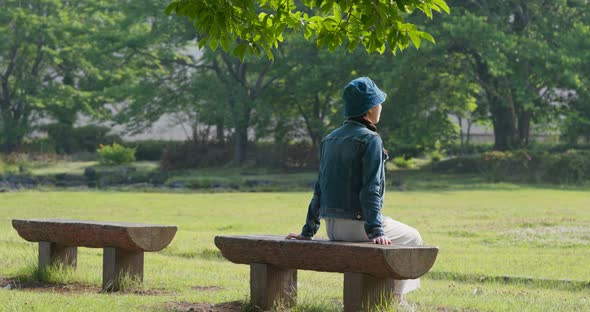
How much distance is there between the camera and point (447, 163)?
45.1 meters

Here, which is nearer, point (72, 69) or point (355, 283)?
point (355, 283)

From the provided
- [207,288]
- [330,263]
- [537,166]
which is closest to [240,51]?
[330,263]

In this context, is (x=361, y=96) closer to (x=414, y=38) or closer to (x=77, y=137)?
(x=414, y=38)

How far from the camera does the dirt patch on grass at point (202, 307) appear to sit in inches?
321

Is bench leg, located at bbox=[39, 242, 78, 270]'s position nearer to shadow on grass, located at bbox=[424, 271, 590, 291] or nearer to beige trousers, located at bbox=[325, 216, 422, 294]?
beige trousers, located at bbox=[325, 216, 422, 294]

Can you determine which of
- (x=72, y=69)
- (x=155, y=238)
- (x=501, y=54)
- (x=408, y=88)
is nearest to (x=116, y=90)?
(x=72, y=69)

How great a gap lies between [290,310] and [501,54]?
107 feet

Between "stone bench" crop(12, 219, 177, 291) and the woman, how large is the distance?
1969mm

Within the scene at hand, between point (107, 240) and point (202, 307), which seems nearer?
point (202, 307)

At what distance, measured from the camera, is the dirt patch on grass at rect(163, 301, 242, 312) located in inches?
321

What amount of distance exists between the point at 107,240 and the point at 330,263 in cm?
285

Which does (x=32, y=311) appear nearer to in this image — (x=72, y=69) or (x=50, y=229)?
(x=50, y=229)

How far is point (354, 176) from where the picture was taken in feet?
24.3

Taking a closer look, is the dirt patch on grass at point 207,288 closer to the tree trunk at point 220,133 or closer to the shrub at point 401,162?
the tree trunk at point 220,133
